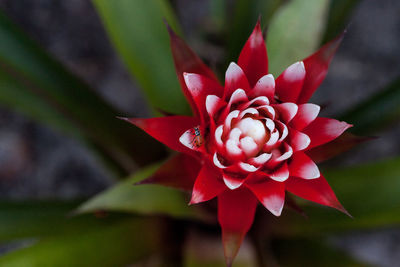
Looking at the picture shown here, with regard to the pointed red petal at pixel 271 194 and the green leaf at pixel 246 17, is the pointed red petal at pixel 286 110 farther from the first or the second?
the green leaf at pixel 246 17

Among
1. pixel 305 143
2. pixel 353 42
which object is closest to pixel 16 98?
pixel 305 143

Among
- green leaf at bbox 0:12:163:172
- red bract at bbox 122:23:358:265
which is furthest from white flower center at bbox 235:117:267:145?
green leaf at bbox 0:12:163:172

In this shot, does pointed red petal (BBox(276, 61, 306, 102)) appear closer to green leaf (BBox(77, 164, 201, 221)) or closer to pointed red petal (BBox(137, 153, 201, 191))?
pointed red petal (BBox(137, 153, 201, 191))

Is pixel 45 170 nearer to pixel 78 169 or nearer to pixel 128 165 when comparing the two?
pixel 78 169

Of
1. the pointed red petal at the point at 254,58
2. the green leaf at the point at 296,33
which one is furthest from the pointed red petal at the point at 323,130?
the green leaf at the point at 296,33

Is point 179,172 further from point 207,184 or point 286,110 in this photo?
point 286,110

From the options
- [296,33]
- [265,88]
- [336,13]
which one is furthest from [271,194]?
[336,13]
